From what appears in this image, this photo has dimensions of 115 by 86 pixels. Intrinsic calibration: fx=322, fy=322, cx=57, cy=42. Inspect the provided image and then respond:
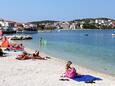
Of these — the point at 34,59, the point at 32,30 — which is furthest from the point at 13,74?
the point at 32,30

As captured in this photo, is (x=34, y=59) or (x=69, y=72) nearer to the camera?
(x=69, y=72)

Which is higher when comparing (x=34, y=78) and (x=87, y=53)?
(x=34, y=78)

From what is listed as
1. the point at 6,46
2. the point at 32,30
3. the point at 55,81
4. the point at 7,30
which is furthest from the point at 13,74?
the point at 32,30

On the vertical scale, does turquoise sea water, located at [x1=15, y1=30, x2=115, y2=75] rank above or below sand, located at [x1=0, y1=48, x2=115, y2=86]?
below

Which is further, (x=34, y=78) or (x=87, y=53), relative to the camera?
(x=87, y=53)

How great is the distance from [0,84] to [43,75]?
3757 millimetres

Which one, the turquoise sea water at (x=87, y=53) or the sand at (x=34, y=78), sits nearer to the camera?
the sand at (x=34, y=78)

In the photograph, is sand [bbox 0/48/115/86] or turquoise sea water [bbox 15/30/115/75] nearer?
sand [bbox 0/48/115/86]

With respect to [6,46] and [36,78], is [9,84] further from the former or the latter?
[6,46]

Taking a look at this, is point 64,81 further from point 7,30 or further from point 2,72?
point 7,30

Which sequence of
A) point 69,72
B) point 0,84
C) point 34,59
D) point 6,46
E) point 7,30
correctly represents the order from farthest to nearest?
point 7,30 < point 6,46 < point 34,59 < point 69,72 < point 0,84

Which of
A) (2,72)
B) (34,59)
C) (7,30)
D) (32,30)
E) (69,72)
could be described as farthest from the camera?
(32,30)

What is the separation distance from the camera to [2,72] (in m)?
18.3

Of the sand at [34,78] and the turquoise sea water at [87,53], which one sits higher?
the sand at [34,78]
